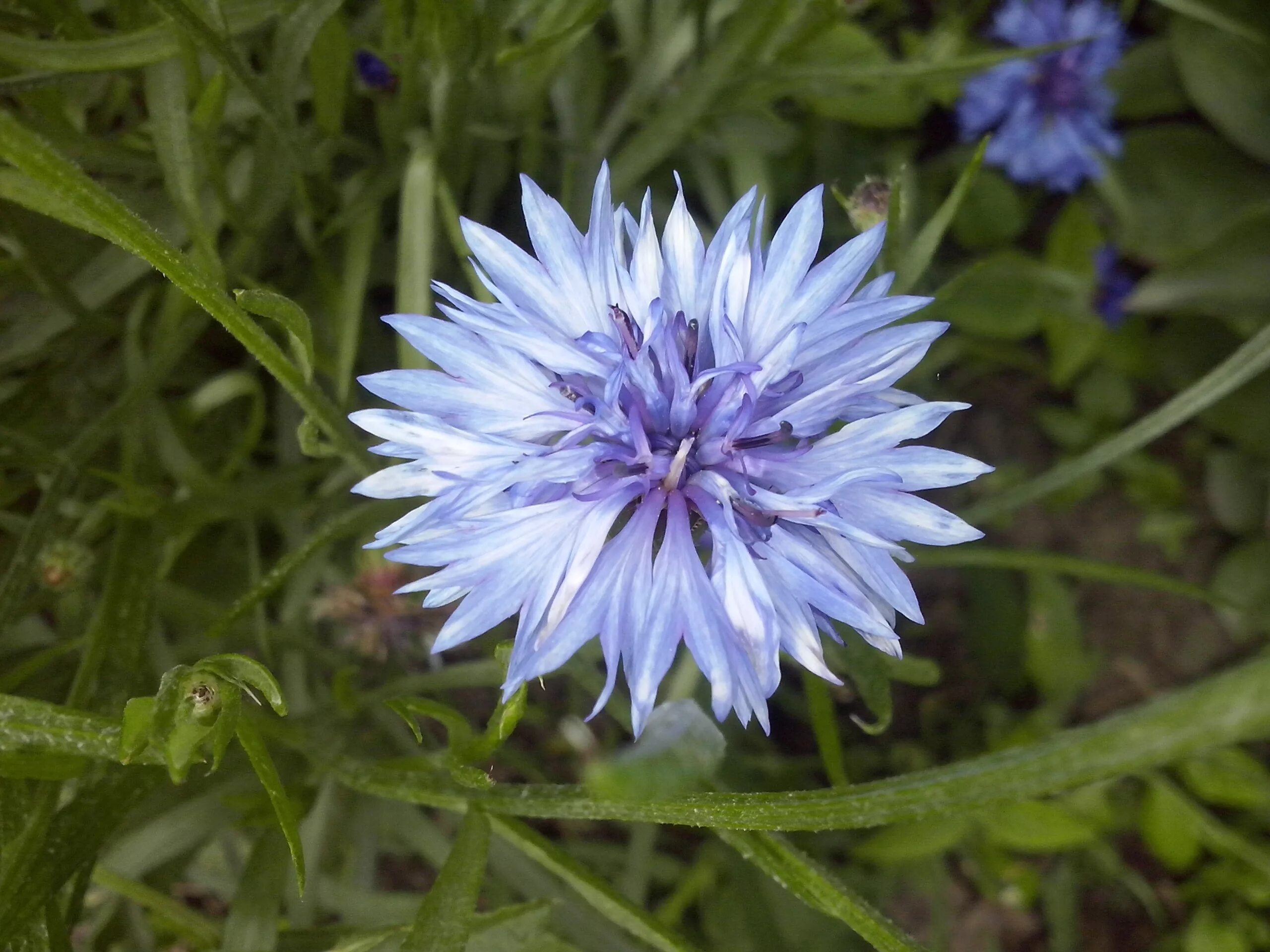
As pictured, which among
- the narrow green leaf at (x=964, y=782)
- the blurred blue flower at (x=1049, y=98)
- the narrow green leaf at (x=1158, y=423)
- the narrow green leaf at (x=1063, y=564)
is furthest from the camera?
the blurred blue flower at (x=1049, y=98)

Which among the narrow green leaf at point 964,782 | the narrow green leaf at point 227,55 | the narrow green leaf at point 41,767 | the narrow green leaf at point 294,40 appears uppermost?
the narrow green leaf at point 294,40

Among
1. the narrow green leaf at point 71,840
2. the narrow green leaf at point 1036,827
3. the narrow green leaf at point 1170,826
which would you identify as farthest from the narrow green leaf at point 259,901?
the narrow green leaf at point 1170,826

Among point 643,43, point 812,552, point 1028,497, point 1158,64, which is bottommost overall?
point 812,552

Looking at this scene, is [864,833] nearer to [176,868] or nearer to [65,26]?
[176,868]

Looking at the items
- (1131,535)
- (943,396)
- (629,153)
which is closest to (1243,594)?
(1131,535)

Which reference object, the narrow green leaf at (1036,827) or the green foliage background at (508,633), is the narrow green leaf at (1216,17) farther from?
the narrow green leaf at (1036,827)

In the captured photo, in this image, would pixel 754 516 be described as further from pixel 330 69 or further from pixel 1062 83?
pixel 1062 83
